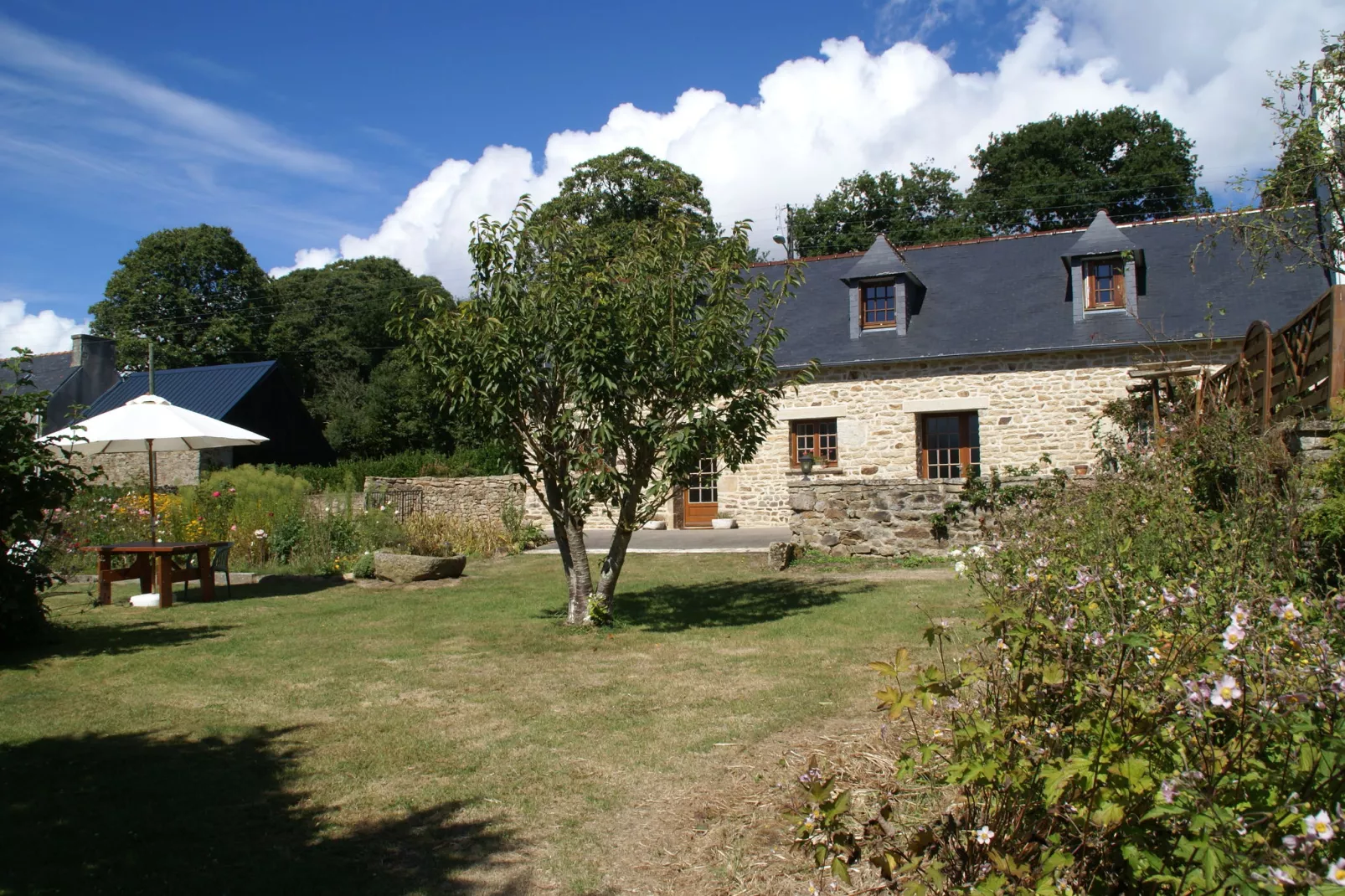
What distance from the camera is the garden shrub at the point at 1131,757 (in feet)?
6.01

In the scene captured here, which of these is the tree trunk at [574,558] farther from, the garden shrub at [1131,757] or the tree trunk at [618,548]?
the garden shrub at [1131,757]

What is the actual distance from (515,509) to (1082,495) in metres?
10.1

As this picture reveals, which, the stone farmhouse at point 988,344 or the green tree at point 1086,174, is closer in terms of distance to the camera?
the stone farmhouse at point 988,344

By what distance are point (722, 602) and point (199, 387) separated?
23.0 metres

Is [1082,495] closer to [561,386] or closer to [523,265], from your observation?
[561,386]

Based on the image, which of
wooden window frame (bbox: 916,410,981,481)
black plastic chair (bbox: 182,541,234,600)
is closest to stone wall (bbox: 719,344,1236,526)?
wooden window frame (bbox: 916,410,981,481)

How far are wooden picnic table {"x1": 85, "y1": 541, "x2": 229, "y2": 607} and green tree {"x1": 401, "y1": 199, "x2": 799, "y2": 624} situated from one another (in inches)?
144

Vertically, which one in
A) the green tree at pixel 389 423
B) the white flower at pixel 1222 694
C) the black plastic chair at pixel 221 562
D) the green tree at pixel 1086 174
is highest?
the green tree at pixel 1086 174

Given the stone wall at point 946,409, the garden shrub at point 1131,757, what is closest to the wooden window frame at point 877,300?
the stone wall at point 946,409

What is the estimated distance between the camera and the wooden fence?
6.48 meters

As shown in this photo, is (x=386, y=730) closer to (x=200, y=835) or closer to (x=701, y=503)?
(x=200, y=835)

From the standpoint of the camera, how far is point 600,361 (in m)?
7.16

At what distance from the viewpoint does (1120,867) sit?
2.41 meters

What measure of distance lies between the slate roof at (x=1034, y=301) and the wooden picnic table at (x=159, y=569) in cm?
1007
